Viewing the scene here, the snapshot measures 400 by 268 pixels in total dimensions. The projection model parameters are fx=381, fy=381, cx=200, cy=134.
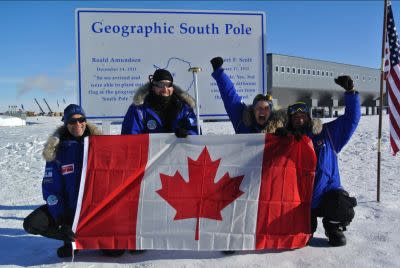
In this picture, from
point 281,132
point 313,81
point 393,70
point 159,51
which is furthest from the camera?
point 313,81

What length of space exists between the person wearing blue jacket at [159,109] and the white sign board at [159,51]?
1600 millimetres

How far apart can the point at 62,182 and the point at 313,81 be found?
40.4 meters

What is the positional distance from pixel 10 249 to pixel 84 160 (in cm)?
138

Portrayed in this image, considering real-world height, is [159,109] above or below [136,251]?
above

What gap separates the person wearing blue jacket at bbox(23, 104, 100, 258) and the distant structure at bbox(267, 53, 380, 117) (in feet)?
97.3

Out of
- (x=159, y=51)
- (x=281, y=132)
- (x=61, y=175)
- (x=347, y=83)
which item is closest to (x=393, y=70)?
(x=347, y=83)

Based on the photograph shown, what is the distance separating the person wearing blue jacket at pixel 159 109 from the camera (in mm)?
4246

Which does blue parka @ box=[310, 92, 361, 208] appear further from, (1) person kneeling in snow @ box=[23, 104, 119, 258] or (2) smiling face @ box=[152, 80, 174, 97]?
(1) person kneeling in snow @ box=[23, 104, 119, 258]

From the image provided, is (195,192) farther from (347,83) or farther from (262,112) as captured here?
(347,83)

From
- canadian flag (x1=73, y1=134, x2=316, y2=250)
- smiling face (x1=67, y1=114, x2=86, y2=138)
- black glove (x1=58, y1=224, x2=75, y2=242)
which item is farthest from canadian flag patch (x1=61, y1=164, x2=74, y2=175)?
black glove (x1=58, y1=224, x2=75, y2=242)

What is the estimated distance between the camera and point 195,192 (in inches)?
155

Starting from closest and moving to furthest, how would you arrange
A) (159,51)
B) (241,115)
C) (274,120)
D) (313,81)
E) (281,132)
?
(281,132)
(274,120)
(241,115)
(159,51)
(313,81)

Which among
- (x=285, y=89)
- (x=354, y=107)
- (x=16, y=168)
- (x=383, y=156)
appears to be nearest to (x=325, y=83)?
(x=285, y=89)

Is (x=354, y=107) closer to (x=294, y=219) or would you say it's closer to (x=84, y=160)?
(x=294, y=219)
